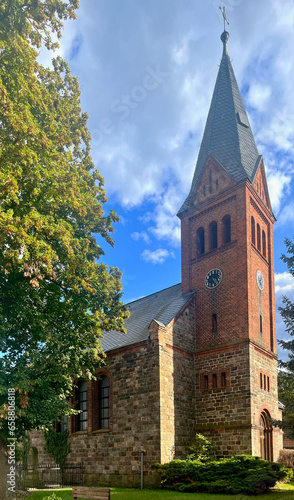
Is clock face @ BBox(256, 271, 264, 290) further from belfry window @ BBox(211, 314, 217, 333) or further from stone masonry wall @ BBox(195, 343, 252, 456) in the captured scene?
stone masonry wall @ BBox(195, 343, 252, 456)

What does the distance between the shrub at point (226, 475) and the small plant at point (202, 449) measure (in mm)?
1650

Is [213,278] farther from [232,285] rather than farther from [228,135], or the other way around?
[228,135]

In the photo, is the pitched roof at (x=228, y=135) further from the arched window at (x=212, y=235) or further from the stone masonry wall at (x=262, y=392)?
the stone masonry wall at (x=262, y=392)

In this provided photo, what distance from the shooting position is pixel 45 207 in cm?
1532

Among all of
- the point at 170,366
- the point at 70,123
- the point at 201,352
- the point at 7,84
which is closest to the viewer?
the point at 7,84

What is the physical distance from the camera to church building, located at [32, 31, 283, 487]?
22.5 metres

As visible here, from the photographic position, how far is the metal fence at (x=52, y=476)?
2525 centimetres

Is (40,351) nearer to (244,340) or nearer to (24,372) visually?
(24,372)

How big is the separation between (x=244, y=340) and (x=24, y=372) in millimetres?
12061

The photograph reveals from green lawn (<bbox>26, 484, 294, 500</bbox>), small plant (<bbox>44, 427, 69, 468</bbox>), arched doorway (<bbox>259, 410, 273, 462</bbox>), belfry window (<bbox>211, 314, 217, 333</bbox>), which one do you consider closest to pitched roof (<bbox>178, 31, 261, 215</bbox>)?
belfry window (<bbox>211, 314, 217, 333</bbox>)

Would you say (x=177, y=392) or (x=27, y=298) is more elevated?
(x=27, y=298)

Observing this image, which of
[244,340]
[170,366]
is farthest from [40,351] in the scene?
[244,340]

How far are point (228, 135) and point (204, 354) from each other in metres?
14.5

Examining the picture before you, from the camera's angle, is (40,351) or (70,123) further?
(70,123)
